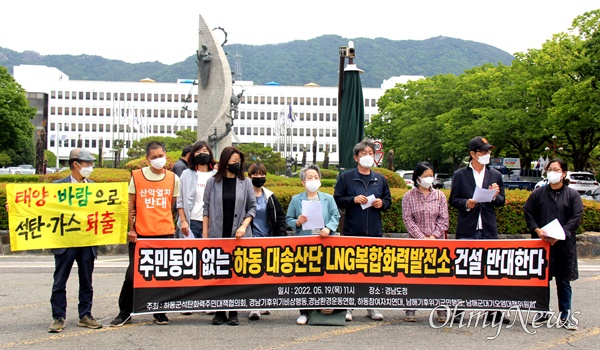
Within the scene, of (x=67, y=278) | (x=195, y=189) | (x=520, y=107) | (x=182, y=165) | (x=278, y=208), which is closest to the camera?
(x=67, y=278)

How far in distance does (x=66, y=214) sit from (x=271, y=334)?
97.9 inches

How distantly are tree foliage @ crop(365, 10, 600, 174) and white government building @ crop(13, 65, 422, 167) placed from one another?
4363 centimetres

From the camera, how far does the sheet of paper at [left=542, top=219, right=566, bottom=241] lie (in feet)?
23.1

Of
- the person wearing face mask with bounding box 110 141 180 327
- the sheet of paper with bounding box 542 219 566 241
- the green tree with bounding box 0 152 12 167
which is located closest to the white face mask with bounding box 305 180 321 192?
the person wearing face mask with bounding box 110 141 180 327

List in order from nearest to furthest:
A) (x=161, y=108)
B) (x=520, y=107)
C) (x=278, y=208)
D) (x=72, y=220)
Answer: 1. (x=72, y=220)
2. (x=278, y=208)
3. (x=520, y=107)
4. (x=161, y=108)

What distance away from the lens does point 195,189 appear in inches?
295

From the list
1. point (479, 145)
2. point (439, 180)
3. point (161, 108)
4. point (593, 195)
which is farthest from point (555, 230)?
point (161, 108)

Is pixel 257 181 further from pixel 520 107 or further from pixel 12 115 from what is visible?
pixel 12 115

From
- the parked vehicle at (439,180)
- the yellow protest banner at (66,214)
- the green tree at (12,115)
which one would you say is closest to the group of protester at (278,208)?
the yellow protest banner at (66,214)

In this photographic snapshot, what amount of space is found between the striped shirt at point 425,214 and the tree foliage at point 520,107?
28.6m

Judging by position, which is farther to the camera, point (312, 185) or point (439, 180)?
point (439, 180)

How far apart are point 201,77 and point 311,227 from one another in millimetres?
18019

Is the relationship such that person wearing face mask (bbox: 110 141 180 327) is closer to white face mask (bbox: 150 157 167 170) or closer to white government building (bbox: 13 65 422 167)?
white face mask (bbox: 150 157 167 170)

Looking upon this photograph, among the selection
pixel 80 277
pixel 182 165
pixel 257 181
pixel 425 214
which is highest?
pixel 182 165
